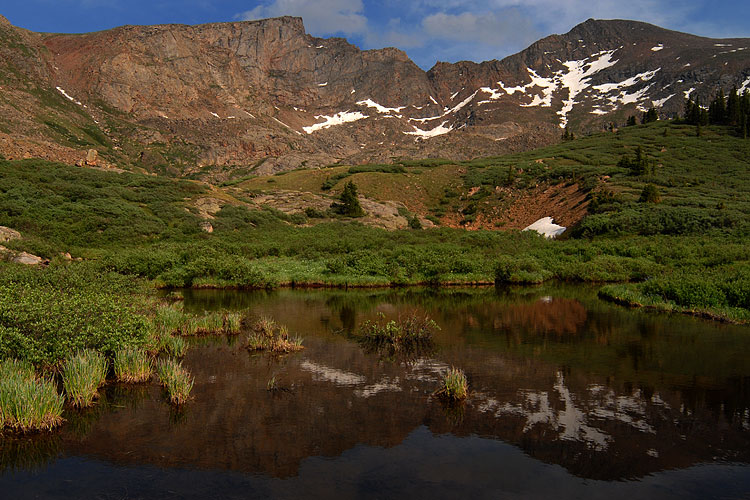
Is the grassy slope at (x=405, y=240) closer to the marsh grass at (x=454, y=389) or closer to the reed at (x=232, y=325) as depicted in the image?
the reed at (x=232, y=325)

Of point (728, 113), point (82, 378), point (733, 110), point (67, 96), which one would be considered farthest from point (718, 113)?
point (67, 96)

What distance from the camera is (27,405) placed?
9.00m

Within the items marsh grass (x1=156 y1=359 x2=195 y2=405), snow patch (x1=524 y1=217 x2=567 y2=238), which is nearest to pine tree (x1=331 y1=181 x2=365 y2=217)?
snow patch (x1=524 y1=217 x2=567 y2=238)

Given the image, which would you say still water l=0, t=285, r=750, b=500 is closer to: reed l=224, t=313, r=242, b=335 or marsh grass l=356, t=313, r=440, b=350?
marsh grass l=356, t=313, r=440, b=350

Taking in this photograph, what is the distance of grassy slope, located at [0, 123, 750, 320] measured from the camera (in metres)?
28.8

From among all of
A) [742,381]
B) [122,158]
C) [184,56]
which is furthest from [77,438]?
[184,56]

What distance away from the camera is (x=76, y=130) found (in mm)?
123500

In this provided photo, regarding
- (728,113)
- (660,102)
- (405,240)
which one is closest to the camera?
(405,240)

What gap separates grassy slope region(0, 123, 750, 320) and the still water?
32.0 feet

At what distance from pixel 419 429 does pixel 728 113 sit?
4399 inches

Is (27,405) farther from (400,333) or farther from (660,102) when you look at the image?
(660,102)

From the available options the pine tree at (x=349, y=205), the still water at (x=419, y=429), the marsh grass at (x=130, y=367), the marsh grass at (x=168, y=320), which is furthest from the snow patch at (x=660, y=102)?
the marsh grass at (x=130, y=367)

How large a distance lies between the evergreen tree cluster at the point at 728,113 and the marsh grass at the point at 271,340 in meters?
95.6

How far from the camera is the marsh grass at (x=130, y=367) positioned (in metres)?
11.9
